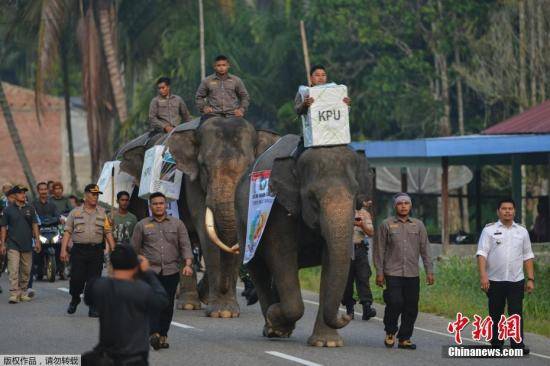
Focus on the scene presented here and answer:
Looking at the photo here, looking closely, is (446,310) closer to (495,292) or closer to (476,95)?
(495,292)

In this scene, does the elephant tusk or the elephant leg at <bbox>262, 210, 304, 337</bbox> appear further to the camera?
the elephant tusk

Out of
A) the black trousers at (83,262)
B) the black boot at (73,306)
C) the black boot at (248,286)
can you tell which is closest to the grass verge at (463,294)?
the black boot at (248,286)

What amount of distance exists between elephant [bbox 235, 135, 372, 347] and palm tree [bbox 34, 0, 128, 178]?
84.2ft

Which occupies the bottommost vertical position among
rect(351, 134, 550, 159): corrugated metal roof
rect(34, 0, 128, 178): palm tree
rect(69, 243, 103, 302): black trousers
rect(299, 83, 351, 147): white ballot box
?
rect(69, 243, 103, 302): black trousers

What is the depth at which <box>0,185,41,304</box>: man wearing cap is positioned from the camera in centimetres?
2252

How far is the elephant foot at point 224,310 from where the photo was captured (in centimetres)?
1961

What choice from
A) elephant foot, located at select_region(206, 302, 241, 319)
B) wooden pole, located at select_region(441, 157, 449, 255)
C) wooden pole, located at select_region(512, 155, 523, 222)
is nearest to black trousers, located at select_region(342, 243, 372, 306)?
elephant foot, located at select_region(206, 302, 241, 319)

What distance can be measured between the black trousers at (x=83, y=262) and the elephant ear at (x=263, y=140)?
2.46 meters

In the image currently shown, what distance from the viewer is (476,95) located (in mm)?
47156

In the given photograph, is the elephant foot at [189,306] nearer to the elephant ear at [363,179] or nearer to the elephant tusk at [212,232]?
the elephant tusk at [212,232]

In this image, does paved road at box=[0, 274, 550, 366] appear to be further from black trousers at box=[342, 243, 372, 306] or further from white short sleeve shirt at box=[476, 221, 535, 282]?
white short sleeve shirt at box=[476, 221, 535, 282]

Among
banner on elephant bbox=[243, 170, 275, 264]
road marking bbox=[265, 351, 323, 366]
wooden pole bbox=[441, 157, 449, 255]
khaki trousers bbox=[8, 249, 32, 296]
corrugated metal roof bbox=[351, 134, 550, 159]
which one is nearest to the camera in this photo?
road marking bbox=[265, 351, 323, 366]

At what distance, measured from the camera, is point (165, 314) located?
1549 centimetres

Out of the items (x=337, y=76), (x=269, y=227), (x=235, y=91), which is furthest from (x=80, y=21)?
(x=269, y=227)
